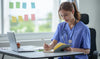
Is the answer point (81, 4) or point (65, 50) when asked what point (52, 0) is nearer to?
point (81, 4)

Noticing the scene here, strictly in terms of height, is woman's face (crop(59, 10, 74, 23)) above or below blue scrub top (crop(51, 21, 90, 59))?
above

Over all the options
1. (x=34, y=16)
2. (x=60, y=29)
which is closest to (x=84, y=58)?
(x=60, y=29)

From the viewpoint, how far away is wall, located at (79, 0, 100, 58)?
4742mm

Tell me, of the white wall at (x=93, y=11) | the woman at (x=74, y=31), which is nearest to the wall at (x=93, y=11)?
the white wall at (x=93, y=11)

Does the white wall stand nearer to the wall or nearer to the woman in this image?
the wall

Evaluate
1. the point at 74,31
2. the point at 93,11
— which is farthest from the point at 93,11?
the point at 74,31

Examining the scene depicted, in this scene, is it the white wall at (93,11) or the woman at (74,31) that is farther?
the white wall at (93,11)

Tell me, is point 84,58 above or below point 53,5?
below

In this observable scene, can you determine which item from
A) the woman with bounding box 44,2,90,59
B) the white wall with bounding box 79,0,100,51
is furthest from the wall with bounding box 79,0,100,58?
the woman with bounding box 44,2,90,59

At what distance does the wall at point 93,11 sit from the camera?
4.74 meters

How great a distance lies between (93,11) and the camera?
4.86 metres

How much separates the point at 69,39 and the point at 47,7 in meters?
1.78

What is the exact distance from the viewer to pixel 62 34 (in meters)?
3.08

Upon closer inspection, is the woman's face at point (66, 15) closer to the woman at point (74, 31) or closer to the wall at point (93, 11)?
the woman at point (74, 31)
